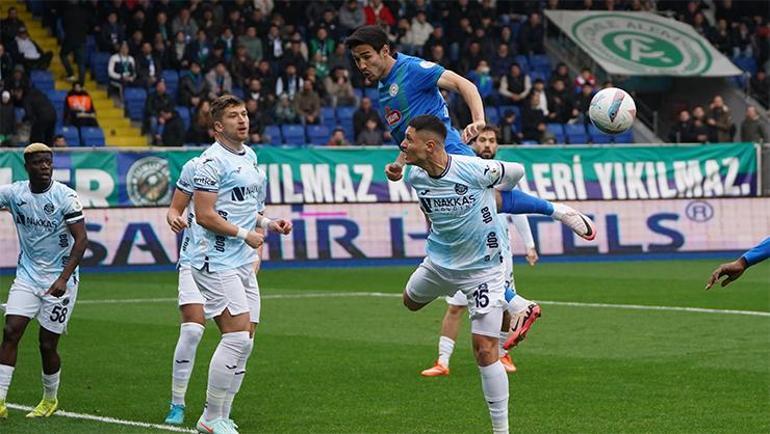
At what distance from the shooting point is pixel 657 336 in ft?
53.0

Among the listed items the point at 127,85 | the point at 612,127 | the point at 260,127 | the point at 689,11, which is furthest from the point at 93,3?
the point at 612,127

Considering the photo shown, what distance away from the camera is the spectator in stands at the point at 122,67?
31.9m

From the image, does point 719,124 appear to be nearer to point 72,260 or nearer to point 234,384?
point 72,260

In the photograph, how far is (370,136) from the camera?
31.6 meters

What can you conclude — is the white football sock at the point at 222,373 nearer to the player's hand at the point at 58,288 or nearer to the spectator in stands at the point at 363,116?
the player's hand at the point at 58,288

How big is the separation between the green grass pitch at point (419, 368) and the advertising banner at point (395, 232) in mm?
3948

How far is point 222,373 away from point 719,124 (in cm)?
2769

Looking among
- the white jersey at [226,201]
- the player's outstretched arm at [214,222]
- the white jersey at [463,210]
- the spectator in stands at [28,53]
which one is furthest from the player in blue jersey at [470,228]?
the spectator in stands at [28,53]

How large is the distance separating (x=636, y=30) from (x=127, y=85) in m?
16.9

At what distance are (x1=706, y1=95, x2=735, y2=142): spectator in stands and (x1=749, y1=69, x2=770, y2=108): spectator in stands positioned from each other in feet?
14.4

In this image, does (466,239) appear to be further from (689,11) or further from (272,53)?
(689,11)

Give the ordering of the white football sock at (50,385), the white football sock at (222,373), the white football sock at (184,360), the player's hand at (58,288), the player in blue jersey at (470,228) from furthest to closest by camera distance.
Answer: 1. the white football sock at (50,385)
2. the player's hand at (58,288)
3. the white football sock at (184,360)
4. the white football sock at (222,373)
5. the player in blue jersey at (470,228)

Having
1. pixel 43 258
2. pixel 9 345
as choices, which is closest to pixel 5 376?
pixel 9 345

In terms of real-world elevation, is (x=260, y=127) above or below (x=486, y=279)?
below
